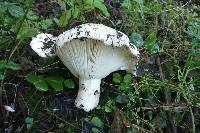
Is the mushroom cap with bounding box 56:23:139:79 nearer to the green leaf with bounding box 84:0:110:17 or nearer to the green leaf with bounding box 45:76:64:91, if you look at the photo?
the green leaf with bounding box 45:76:64:91

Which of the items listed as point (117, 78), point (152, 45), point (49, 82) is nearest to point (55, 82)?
point (49, 82)

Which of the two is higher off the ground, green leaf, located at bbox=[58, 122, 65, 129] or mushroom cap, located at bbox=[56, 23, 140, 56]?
mushroom cap, located at bbox=[56, 23, 140, 56]

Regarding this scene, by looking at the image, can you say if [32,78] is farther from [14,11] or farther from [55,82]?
[14,11]

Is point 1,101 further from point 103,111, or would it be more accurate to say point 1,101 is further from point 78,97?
point 103,111

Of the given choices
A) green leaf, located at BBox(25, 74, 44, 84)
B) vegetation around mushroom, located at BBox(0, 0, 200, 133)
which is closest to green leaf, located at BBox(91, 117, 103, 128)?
vegetation around mushroom, located at BBox(0, 0, 200, 133)

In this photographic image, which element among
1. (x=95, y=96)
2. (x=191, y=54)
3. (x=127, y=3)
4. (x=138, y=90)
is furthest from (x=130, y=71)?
(x=127, y=3)
